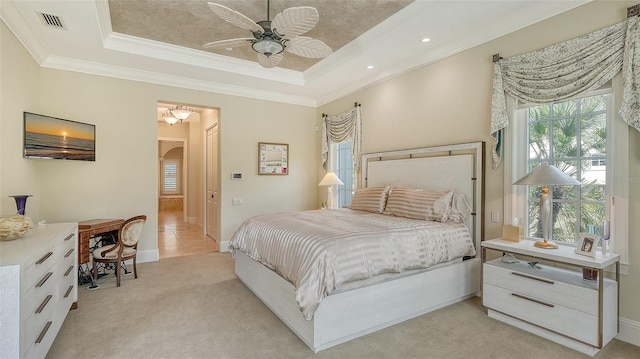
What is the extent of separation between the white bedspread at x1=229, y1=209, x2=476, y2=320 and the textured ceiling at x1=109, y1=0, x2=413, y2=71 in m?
2.23

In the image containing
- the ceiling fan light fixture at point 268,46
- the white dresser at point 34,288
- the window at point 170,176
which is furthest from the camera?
the window at point 170,176

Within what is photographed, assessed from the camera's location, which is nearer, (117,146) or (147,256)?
(117,146)

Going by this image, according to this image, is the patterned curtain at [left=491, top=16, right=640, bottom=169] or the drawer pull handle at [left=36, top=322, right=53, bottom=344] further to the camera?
the patterned curtain at [left=491, top=16, right=640, bottom=169]

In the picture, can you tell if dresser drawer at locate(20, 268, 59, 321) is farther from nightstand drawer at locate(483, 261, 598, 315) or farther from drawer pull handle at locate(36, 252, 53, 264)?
nightstand drawer at locate(483, 261, 598, 315)

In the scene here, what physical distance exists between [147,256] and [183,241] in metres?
1.50

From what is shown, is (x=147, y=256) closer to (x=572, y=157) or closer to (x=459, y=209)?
(x=459, y=209)

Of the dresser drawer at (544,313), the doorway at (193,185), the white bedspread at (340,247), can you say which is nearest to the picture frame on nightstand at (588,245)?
the dresser drawer at (544,313)

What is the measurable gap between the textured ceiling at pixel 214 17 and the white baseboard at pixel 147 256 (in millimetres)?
3050

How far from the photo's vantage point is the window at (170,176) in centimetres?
1300

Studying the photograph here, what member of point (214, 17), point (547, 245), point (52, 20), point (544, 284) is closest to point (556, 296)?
point (544, 284)

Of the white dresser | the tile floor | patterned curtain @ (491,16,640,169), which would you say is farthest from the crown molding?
patterned curtain @ (491,16,640,169)

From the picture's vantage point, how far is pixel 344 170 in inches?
227

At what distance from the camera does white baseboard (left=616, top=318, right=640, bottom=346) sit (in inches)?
90.4

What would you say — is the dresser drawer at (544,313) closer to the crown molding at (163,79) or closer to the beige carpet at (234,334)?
the beige carpet at (234,334)
